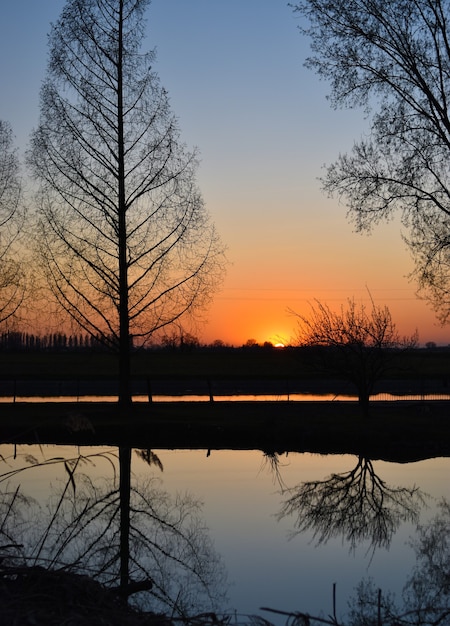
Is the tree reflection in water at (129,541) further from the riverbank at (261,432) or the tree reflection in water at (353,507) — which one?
the riverbank at (261,432)

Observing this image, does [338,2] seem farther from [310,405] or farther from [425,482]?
[310,405]

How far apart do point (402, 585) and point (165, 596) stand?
3245 millimetres

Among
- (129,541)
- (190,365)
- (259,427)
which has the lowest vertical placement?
(129,541)

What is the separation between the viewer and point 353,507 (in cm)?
1636

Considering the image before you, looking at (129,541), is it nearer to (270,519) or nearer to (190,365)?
(270,519)

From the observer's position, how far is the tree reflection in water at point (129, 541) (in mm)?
9602

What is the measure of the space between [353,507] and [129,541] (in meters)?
5.47

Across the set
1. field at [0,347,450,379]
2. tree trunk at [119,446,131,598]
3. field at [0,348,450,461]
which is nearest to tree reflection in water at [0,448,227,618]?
tree trunk at [119,446,131,598]

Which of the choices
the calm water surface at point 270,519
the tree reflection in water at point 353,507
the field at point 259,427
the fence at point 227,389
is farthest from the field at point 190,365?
the tree reflection in water at point 353,507

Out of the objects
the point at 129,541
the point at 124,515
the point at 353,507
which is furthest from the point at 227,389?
the point at 129,541

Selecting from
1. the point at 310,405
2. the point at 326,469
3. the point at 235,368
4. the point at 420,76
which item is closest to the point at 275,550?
the point at 326,469

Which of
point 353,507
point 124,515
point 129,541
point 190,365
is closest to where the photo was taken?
point 129,541

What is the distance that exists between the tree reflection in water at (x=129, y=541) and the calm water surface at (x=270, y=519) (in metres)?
0.35

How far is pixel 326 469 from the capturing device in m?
20.3
